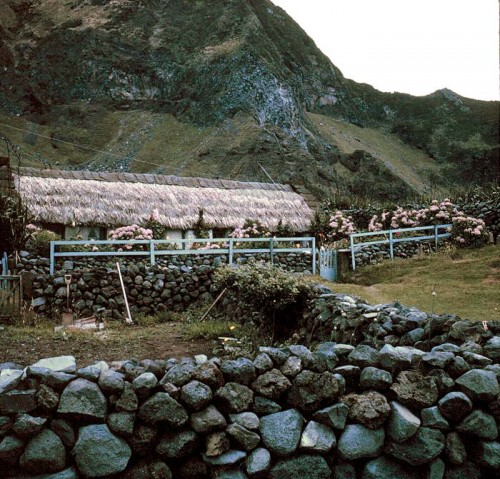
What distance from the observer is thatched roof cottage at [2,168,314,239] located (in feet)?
72.5

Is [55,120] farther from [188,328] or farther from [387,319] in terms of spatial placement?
[387,319]

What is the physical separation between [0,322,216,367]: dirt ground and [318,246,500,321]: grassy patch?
4668 millimetres

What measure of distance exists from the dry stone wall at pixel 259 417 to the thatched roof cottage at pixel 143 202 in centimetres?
1767

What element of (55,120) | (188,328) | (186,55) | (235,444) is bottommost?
(188,328)

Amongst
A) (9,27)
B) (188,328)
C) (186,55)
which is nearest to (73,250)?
(188,328)

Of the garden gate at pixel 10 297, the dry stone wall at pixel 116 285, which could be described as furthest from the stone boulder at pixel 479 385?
the garden gate at pixel 10 297

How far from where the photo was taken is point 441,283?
13.7 metres

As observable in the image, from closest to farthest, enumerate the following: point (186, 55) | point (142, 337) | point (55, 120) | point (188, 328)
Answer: point (142, 337)
point (188, 328)
point (55, 120)
point (186, 55)

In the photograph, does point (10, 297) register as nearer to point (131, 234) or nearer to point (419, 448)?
point (131, 234)

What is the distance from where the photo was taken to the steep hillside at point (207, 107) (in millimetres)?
64125

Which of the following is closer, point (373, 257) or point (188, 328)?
point (188, 328)

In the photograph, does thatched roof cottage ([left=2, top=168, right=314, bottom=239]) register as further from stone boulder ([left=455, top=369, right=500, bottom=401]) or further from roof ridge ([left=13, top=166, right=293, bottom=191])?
stone boulder ([left=455, top=369, right=500, bottom=401])

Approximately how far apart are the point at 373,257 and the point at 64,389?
16119 millimetres

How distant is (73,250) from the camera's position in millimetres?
15938
